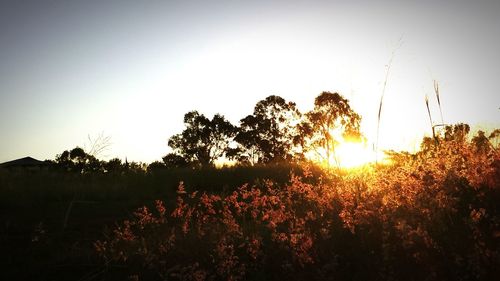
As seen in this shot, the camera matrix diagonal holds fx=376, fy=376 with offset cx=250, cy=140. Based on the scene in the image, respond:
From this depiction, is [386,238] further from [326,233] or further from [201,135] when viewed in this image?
[201,135]

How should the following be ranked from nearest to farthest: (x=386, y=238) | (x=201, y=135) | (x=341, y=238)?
1. (x=386, y=238)
2. (x=341, y=238)
3. (x=201, y=135)

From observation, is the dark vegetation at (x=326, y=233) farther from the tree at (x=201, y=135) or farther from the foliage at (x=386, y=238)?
the tree at (x=201, y=135)

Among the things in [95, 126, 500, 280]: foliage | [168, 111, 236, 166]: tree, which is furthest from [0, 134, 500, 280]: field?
[168, 111, 236, 166]: tree

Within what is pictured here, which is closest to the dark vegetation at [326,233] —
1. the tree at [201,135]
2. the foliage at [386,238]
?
the foliage at [386,238]

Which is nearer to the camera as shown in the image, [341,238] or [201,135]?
[341,238]

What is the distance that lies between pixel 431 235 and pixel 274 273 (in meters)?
1.33

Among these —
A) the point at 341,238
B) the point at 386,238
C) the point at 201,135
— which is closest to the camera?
the point at 386,238

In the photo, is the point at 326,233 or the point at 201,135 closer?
the point at 326,233

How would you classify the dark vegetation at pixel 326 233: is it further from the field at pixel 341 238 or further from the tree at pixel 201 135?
the tree at pixel 201 135

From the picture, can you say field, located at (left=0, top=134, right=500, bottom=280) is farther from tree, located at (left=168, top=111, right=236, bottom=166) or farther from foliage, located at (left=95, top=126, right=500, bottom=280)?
tree, located at (left=168, top=111, right=236, bottom=166)

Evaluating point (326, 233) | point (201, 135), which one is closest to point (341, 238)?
point (326, 233)

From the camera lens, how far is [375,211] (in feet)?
11.0

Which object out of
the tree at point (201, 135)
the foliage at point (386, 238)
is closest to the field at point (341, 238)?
the foliage at point (386, 238)

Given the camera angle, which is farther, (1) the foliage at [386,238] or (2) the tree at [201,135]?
(2) the tree at [201,135]
